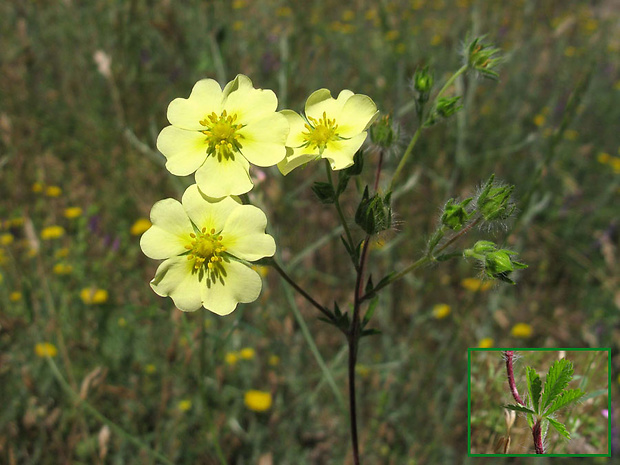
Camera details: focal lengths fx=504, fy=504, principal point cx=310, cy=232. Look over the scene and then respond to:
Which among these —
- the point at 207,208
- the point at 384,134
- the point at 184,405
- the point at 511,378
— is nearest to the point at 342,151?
the point at 384,134

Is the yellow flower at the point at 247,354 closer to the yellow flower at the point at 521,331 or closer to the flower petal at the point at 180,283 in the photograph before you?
the yellow flower at the point at 521,331

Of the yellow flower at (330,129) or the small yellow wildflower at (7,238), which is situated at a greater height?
the small yellow wildflower at (7,238)

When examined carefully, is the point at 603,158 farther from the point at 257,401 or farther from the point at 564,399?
the point at 564,399

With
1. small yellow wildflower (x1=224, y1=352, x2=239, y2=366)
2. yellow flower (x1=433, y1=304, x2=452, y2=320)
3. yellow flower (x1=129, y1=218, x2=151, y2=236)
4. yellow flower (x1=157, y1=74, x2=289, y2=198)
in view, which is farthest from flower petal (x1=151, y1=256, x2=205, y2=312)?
yellow flower (x1=129, y1=218, x2=151, y2=236)

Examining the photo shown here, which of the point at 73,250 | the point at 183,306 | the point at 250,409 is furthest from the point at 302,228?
the point at 183,306

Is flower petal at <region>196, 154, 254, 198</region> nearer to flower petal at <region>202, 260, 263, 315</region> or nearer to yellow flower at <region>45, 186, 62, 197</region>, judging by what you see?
flower petal at <region>202, 260, 263, 315</region>

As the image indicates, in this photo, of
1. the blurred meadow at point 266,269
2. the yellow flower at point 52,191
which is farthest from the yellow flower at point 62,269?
the yellow flower at point 52,191

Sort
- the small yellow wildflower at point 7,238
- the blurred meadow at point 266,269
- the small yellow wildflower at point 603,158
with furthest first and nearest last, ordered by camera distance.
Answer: the small yellow wildflower at point 603,158 → the small yellow wildflower at point 7,238 → the blurred meadow at point 266,269

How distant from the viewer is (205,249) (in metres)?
1.23

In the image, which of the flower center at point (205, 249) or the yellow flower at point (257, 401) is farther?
the yellow flower at point (257, 401)

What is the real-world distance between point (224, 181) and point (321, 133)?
30 cm

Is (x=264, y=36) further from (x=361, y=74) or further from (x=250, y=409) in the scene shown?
(x=250, y=409)

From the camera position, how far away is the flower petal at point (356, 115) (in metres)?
1.32

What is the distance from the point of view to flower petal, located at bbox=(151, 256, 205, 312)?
1214 millimetres
